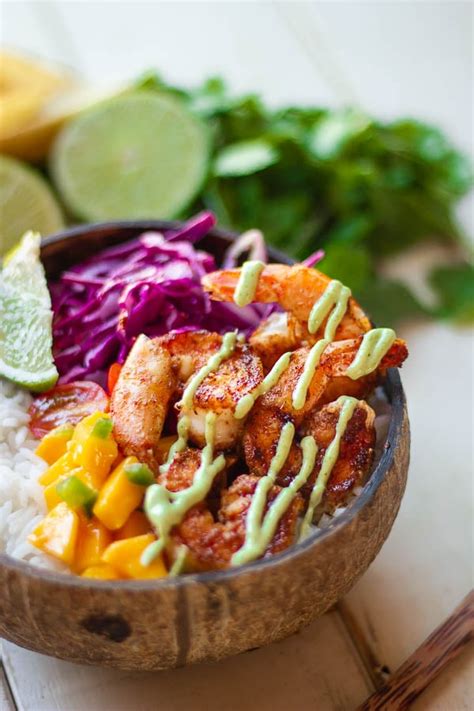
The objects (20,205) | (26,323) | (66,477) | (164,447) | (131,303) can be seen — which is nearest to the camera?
(66,477)

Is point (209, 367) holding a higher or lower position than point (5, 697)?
higher

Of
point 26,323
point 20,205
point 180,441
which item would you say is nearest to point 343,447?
point 180,441

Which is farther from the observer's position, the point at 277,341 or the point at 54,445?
the point at 277,341

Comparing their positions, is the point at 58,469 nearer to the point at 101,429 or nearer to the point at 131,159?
the point at 101,429

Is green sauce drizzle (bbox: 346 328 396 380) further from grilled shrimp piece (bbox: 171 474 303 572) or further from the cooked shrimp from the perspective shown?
grilled shrimp piece (bbox: 171 474 303 572)

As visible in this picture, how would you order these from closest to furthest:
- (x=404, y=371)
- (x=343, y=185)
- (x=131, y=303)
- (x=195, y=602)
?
(x=195, y=602)
(x=131, y=303)
(x=404, y=371)
(x=343, y=185)

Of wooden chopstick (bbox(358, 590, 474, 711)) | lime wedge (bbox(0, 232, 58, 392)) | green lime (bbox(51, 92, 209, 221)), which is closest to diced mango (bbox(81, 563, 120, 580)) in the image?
lime wedge (bbox(0, 232, 58, 392))
